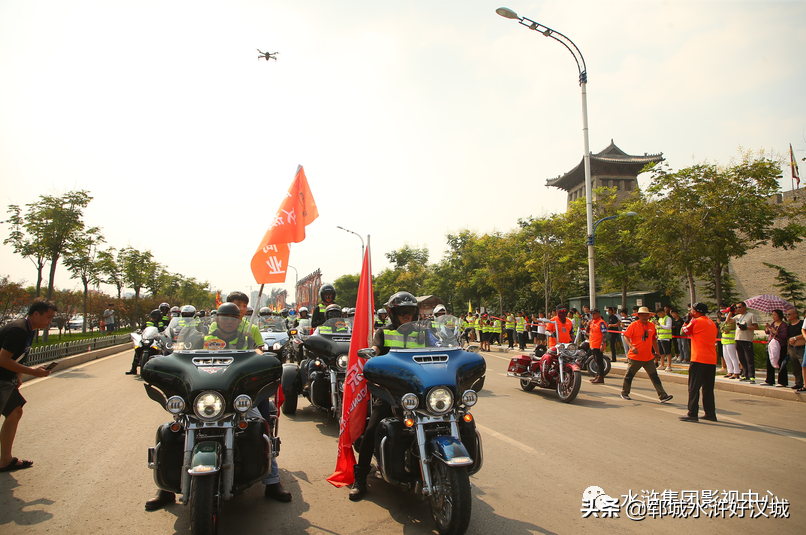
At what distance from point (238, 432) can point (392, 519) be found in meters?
1.36

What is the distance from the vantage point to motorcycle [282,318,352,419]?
6.29 meters

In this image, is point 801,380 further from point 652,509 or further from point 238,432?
point 238,432

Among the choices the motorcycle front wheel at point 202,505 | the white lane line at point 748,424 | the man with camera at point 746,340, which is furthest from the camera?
the man with camera at point 746,340

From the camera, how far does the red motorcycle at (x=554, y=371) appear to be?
888cm

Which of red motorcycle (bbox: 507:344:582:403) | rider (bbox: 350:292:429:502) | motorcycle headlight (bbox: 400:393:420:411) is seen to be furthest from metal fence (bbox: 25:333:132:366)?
red motorcycle (bbox: 507:344:582:403)

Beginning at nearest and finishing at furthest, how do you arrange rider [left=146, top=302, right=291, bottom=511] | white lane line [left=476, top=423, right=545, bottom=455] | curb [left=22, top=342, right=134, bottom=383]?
rider [left=146, top=302, right=291, bottom=511] < white lane line [left=476, top=423, right=545, bottom=455] < curb [left=22, top=342, right=134, bottom=383]

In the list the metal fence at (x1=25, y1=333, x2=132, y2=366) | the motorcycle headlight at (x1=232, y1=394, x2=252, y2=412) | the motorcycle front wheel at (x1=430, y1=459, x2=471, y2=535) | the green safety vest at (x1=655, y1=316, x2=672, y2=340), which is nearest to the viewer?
the motorcycle front wheel at (x1=430, y1=459, x2=471, y2=535)

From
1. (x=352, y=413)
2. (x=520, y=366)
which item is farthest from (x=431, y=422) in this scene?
(x=520, y=366)

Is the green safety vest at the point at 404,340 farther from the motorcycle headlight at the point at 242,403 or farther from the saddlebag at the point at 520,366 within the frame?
the saddlebag at the point at 520,366

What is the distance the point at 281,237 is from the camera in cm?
646

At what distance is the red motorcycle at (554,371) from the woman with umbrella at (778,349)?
4724 mm

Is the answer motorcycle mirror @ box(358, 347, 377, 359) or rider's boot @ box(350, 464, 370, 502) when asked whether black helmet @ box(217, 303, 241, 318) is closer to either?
motorcycle mirror @ box(358, 347, 377, 359)

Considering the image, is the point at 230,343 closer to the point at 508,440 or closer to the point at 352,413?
the point at 352,413

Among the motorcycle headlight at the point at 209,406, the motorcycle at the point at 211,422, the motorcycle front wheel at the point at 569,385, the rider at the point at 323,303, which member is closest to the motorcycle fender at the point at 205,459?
the motorcycle at the point at 211,422
